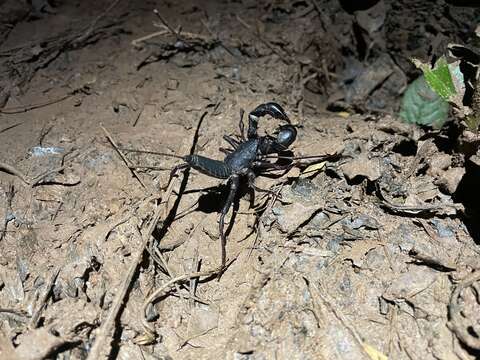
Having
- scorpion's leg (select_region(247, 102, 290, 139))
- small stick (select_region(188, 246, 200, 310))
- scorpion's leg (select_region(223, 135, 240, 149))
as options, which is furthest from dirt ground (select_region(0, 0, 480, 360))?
scorpion's leg (select_region(247, 102, 290, 139))

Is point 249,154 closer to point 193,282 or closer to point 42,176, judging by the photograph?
point 193,282

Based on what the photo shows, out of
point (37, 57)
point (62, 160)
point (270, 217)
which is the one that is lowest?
point (270, 217)

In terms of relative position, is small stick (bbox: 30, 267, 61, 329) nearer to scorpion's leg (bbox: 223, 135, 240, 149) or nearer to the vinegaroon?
the vinegaroon

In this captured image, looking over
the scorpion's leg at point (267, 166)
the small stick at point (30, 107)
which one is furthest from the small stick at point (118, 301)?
the small stick at point (30, 107)

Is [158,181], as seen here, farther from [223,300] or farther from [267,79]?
[267,79]

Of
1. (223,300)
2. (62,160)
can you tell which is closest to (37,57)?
(62,160)

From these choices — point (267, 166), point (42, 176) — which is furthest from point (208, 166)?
point (42, 176)

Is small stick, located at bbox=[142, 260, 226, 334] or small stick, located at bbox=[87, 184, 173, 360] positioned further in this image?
small stick, located at bbox=[142, 260, 226, 334]
